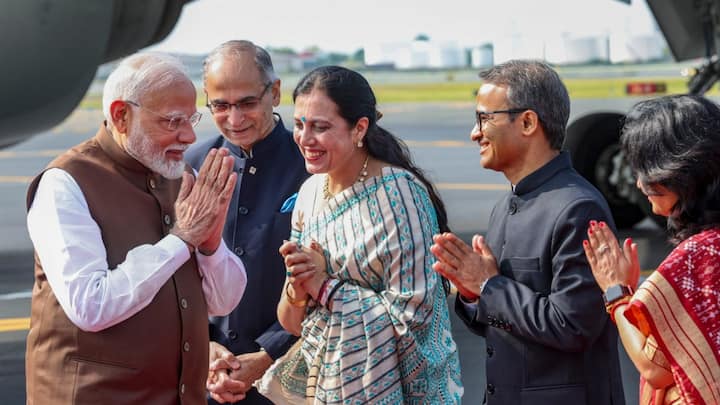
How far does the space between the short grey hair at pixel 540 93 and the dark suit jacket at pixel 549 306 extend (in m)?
0.09

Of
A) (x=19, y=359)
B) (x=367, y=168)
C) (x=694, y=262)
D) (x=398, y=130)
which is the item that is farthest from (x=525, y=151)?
(x=398, y=130)

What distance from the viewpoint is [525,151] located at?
340 centimetres

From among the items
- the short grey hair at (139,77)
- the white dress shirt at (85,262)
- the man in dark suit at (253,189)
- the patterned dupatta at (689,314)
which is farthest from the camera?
the man in dark suit at (253,189)

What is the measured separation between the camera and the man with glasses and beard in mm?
3016

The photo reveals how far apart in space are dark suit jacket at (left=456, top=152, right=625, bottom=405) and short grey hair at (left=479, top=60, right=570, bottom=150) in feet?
0.31

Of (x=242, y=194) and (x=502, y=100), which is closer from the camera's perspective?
(x=502, y=100)

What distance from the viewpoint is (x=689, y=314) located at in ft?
9.05

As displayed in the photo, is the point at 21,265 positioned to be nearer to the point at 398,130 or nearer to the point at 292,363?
the point at 292,363

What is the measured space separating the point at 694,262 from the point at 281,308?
123 cm

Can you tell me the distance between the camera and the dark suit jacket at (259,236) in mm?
3873

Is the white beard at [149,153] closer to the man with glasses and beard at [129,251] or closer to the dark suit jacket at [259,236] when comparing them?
the man with glasses and beard at [129,251]

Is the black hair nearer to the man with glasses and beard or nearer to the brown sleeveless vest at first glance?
the man with glasses and beard

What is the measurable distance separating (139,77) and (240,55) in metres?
0.77

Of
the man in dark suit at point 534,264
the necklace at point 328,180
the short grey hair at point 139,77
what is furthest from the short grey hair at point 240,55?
the man in dark suit at point 534,264
